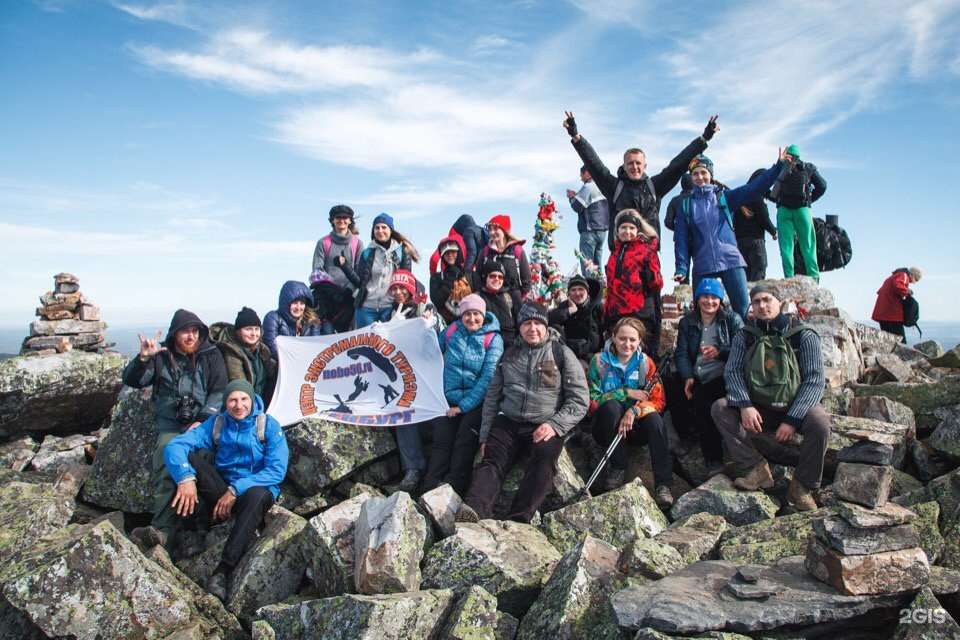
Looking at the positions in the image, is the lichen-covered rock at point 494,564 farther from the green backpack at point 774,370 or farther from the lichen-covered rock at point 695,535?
the green backpack at point 774,370

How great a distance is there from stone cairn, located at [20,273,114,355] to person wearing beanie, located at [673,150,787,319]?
19.5 meters

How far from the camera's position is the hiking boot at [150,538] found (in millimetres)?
7320

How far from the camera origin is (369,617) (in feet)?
16.5

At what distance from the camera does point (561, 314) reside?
951 cm

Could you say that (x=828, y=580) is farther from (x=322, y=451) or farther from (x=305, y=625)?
(x=322, y=451)

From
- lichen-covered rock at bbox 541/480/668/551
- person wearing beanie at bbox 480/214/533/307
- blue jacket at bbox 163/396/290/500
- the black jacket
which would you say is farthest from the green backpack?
blue jacket at bbox 163/396/290/500

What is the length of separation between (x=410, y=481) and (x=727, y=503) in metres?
4.36

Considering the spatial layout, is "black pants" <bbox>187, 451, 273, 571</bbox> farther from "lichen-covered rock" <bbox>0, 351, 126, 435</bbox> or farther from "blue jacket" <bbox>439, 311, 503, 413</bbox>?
"lichen-covered rock" <bbox>0, 351, 126, 435</bbox>

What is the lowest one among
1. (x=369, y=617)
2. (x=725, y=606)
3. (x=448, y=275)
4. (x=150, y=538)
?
(x=150, y=538)

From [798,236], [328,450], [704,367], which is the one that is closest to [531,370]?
→ [704,367]

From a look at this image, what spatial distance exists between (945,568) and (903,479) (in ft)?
7.72

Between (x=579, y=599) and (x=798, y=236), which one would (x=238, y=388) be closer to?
(x=579, y=599)

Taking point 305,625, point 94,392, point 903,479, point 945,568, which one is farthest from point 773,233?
point 94,392

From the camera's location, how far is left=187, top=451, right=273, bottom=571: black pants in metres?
7.21
